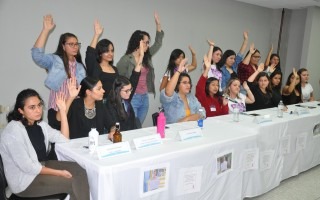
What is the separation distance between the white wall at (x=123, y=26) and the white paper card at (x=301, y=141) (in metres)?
2.45

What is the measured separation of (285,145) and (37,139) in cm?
219

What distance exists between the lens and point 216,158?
215cm

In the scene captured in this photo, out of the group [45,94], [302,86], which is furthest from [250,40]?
[45,94]

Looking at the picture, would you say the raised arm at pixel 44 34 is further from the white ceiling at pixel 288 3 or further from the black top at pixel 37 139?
the white ceiling at pixel 288 3

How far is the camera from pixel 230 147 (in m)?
2.24

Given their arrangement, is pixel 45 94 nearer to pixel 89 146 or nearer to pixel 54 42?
pixel 54 42

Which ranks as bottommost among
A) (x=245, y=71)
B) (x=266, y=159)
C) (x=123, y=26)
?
(x=266, y=159)

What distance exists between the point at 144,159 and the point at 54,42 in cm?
258

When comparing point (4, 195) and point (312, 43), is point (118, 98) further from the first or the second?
point (312, 43)

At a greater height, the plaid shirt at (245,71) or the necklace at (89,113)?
the plaid shirt at (245,71)

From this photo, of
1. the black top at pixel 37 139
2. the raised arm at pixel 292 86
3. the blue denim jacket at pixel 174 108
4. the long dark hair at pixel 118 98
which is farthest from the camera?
the raised arm at pixel 292 86

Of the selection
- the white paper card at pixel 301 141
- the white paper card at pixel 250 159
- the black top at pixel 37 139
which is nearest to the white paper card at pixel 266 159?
the white paper card at pixel 250 159

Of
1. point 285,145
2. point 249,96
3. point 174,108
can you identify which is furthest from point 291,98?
point 174,108

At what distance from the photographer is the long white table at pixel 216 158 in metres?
1.68
